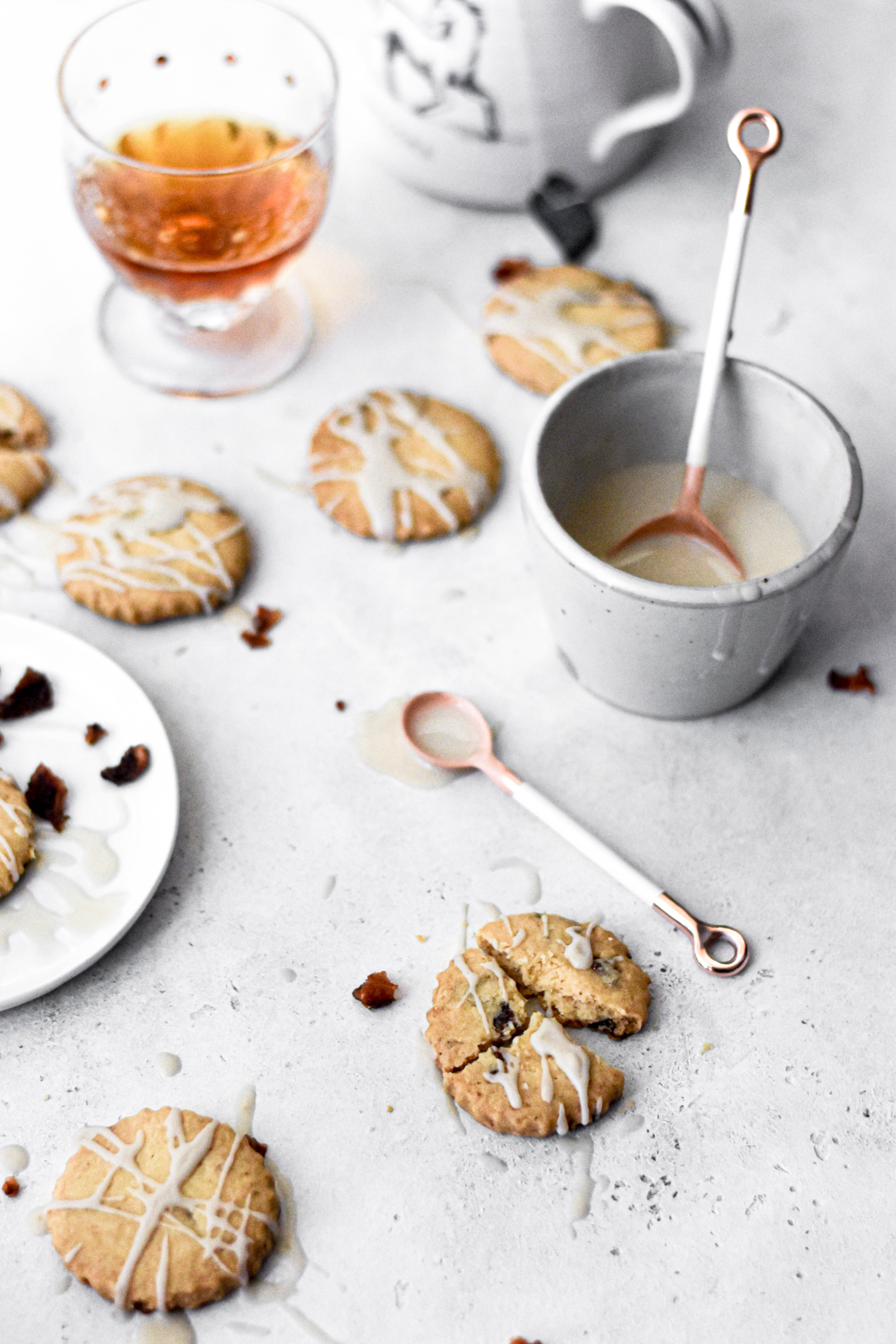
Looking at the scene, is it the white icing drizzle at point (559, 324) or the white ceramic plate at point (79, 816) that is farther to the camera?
the white icing drizzle at point (559, 324)

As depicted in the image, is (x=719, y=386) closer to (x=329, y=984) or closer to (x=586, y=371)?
(x=586, y=371)

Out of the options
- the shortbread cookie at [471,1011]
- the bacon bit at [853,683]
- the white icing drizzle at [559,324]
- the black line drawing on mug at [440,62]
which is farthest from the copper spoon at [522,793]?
the black line drawing on mug at [440,62]

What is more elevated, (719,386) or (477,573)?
(719,386)

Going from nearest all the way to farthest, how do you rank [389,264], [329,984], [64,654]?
1. [329,984]
2. [64,654]
3. [389,264]

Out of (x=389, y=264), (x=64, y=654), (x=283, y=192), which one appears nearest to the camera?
(x=64, y=654)

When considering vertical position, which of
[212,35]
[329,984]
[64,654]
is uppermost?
[212,35]

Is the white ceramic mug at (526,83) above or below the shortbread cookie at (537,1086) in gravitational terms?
above

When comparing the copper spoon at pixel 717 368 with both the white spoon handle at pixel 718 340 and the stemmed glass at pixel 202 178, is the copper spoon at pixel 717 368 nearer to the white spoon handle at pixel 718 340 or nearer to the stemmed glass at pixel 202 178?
the white spoon handle at pixel 718 340

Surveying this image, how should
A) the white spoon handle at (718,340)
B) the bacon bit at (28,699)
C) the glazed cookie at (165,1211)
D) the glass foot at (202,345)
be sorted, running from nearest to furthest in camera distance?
the glazed cookie at (165,1211) → the white spoon handle at (718,340) → the bacon bit at (28,699) → the glass foot at (202,345)

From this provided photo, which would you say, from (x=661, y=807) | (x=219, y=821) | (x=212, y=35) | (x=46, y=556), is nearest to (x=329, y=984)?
(x=219, y=821)
